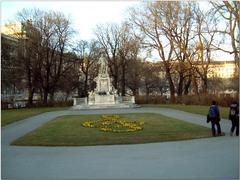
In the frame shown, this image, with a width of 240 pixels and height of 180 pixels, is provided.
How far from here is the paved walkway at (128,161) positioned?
9438 mm

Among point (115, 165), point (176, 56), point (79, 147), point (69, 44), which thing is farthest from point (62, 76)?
point (115, 165)

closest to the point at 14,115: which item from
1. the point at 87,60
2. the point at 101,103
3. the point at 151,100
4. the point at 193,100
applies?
the point at 101,103

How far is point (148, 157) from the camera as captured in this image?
1194 cm

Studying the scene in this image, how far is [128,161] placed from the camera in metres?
11.2

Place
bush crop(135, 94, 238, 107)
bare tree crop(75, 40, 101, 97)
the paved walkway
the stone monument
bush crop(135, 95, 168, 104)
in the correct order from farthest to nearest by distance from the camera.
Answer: bare tree crop(75, 40, 101, 97) → bush crop(135, 95, 168, 104) → the stone monument → bush crop(135, 94, 238, 107) → the paved walkway

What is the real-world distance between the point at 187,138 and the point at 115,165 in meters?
6.92

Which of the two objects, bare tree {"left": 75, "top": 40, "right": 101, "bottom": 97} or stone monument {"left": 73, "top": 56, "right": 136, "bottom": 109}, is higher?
bare tree {"left": 75, "top": 40, "right": 101, "bottom": 97}

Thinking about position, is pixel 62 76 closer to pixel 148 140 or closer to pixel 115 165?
pixel 148 140

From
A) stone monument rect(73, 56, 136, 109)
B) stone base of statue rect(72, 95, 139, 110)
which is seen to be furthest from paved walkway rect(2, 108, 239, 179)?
stone monument rect(73, 56, 136, 109)

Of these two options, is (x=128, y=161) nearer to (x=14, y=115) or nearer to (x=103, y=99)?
(x=14, y=115)

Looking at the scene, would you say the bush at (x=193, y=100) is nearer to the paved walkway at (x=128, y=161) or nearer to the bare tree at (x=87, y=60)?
the bare tree at (x=87, y=60)

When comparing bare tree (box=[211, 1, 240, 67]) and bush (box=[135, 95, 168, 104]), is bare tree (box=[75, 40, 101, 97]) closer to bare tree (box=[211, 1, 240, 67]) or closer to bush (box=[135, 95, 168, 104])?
bush (box=[135, 95, 168, 104])

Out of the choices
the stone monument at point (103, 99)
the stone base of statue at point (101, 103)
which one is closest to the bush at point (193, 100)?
the stone monument at point (103, 99)

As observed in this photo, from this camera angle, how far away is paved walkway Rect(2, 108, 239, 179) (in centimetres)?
944
